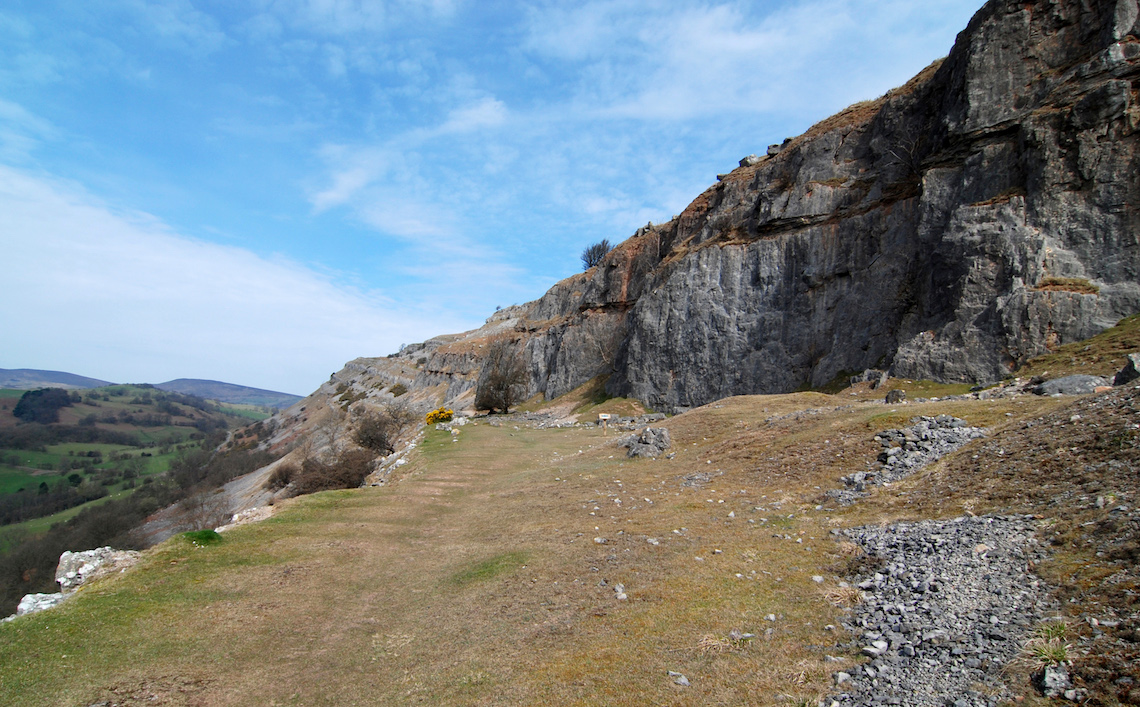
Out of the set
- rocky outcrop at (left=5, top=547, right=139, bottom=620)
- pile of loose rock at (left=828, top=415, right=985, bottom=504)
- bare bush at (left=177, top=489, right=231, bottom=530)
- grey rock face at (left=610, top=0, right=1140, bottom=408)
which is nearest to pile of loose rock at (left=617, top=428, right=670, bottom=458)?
pile of loose rock at (left=828, top=415, right=985, bottom=504)

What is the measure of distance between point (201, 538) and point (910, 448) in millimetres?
17110

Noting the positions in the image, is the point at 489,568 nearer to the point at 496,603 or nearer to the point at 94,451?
the point at 496,603

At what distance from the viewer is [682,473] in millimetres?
17859

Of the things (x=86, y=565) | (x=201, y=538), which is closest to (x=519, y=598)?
(x=201, y=538)

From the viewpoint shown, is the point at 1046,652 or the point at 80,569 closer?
the point at 1046,652

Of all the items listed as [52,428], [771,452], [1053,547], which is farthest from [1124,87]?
[52,428]

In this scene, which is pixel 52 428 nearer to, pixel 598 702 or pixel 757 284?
pixel 757 284

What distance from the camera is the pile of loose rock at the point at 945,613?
5.25 metres

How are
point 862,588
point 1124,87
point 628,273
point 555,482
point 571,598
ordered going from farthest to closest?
point 628,273, point 1124,87, point 555,482, point 571,598, point 862,588

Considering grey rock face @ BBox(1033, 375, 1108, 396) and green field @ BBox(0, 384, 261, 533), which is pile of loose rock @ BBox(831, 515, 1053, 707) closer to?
grey rock face @ BBox(1033, 375, 1108, 396)

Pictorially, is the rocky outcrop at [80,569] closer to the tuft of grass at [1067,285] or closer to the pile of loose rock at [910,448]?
the pile of loose rock at [910,448]

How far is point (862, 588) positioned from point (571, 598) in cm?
466

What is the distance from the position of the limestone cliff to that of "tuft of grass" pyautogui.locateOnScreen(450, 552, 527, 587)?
2240cm

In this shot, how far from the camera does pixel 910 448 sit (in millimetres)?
13508
